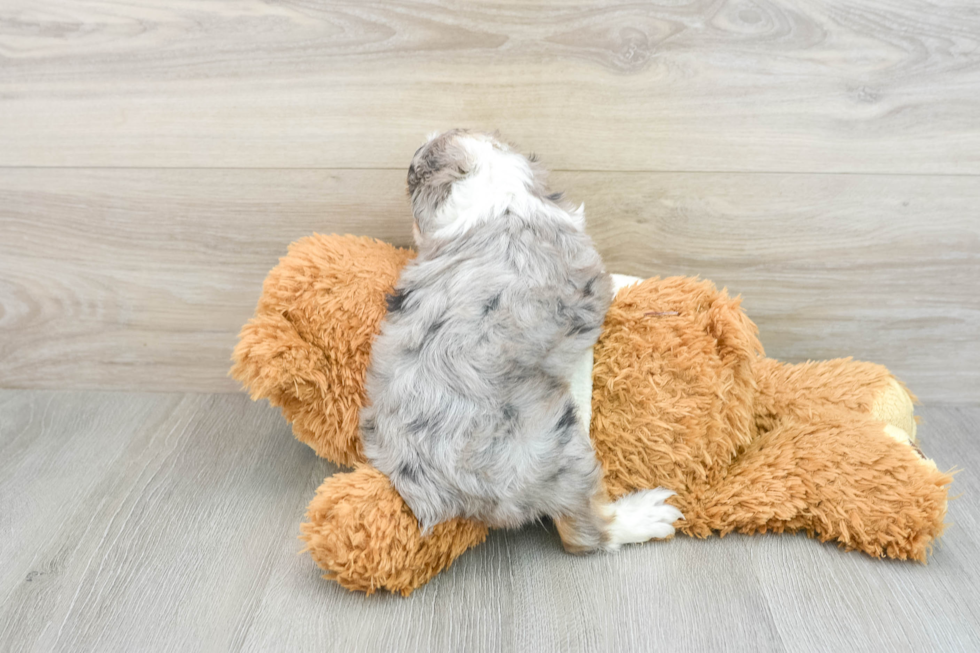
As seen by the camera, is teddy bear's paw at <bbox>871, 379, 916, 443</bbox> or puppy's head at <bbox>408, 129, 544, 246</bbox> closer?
puppy's head at <bbox>408, 129, 544, 246</bbox>

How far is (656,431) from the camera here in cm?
86

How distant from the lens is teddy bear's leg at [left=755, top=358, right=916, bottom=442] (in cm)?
96

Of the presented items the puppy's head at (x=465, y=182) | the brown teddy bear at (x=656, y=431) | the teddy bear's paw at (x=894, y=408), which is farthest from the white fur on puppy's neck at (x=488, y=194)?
the teddy bear's paw at (x=894, y=408)

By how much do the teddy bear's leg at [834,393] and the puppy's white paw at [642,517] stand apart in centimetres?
22

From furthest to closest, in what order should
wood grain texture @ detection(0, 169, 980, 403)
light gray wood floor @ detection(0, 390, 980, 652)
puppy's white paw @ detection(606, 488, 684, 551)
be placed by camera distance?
wood grain texture @ detection(0, 169, 980, 403)
puppy's white paw @ detection(606, 488, 684, 551)
light gray wood floor @ detection(0, 390, 980, 652)

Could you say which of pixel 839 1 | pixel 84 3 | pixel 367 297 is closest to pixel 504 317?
pixel 367 297

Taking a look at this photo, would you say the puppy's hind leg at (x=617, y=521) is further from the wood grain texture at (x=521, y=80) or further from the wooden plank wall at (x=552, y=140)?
the wood grain texture at (x=521, y=80)

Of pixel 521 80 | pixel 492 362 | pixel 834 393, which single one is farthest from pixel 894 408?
pixel 521 80

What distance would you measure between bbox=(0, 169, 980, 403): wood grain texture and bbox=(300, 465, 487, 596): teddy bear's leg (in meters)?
0.45

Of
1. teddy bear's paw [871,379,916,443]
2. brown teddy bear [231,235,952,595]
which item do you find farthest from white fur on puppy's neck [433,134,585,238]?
teddy bear's paw [871,379,916,443]

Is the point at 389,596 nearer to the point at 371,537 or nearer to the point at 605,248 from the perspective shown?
the point at 371,537

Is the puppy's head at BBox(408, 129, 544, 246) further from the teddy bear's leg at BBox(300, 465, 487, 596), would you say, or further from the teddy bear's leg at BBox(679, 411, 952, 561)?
the teddy bear's leg at BBox(679, 411, 952, 561)

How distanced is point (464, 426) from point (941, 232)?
0.83 meters

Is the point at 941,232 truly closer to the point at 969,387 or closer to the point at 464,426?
the point at 969,387
